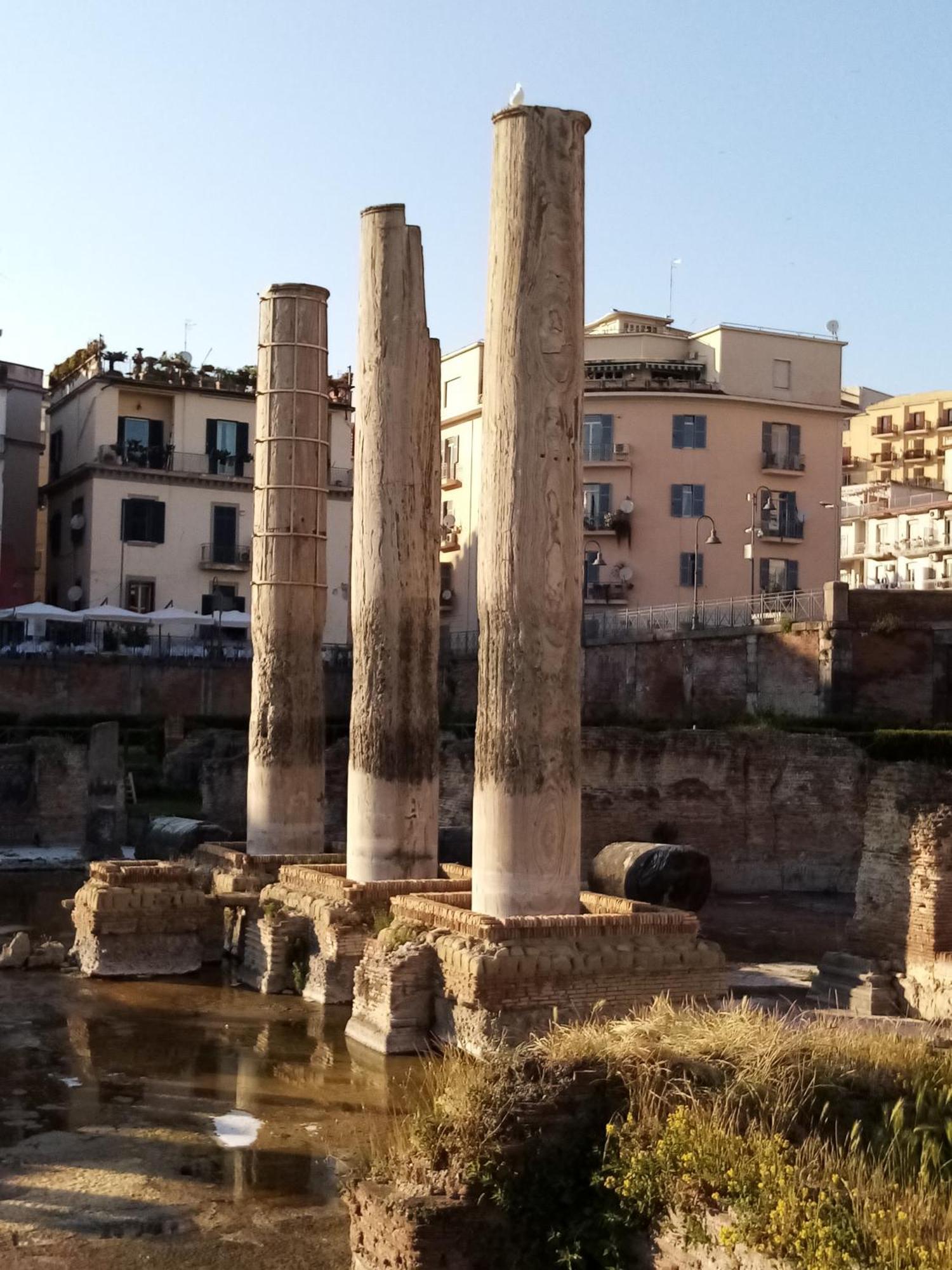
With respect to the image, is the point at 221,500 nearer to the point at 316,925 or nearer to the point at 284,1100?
the point at 316,925

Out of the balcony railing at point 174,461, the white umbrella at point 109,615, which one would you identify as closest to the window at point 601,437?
the balcony railing at point 174,461

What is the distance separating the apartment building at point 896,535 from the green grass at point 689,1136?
46.1 meters

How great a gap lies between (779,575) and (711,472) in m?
3.44

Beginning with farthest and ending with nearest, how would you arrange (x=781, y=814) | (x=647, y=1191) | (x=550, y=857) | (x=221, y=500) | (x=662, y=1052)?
(x=221, y=500) → (x=781, y=814) → (x=550, y=857) → (x=662, y=1052) → (x=647, y=1191)

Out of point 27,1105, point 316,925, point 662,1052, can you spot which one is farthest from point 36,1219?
point 316,925

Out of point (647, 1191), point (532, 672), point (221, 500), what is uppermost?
point (221, 500)

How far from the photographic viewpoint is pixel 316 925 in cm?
1570

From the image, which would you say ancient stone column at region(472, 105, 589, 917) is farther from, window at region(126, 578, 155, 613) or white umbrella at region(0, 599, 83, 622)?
window at region(126, 578, 155, 613)

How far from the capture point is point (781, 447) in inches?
1769

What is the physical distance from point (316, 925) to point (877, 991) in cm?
557

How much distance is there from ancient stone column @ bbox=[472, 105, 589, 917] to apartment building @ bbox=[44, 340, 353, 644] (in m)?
31.6

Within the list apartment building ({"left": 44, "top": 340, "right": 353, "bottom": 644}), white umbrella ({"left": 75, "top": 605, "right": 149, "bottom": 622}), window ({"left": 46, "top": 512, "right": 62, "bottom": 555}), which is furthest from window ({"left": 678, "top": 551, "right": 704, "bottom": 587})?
window ({"left": 46, "top": 512, "right": 62, "bottom": 555})

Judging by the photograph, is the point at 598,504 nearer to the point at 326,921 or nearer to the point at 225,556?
the point at 225,556

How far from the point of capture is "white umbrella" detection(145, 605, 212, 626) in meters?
40.4
